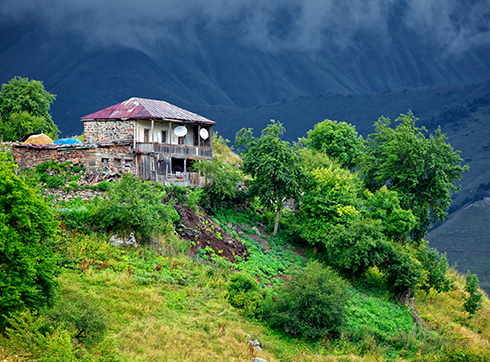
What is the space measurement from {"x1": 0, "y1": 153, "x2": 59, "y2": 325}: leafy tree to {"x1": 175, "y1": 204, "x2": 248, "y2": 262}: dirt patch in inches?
487

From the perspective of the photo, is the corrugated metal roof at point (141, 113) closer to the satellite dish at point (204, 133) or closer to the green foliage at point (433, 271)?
the satellite dish at point (204, 133)

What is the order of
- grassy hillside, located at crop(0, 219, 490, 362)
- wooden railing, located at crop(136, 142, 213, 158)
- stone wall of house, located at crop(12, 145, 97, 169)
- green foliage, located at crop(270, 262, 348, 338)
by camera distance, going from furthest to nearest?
wooden railing, located at crop(136, 142, 213, 158)
stone wall of house, located at crop(12, 145, 97, 169)
green foliage, located at crop(270, 262, 348, 338)
grassy hillside, located at crop(0, 219, 490, 362)

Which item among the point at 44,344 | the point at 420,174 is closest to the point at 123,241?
the point at 44,344

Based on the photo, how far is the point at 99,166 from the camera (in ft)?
114

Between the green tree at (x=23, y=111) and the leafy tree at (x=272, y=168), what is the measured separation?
2252 cm

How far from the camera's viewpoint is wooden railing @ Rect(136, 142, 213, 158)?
126ft

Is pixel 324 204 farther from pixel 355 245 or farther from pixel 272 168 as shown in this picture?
pixel 272 168

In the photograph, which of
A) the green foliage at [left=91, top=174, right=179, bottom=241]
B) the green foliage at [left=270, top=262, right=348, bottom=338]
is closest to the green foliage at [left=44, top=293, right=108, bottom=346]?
the green foliage at [left=91, top=174, right=179, bottom=241]

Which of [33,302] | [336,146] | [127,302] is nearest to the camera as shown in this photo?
[33,302]

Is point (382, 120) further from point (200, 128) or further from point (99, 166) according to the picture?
point (99, 166)

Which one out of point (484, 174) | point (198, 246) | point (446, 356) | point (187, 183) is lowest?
point (446, 356)

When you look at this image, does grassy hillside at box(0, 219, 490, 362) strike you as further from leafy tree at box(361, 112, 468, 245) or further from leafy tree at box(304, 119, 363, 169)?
leafy tree at box(304, 119, 363, 169)

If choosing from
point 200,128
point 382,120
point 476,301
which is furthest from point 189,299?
point 382,120

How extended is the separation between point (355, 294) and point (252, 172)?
11.9 m
